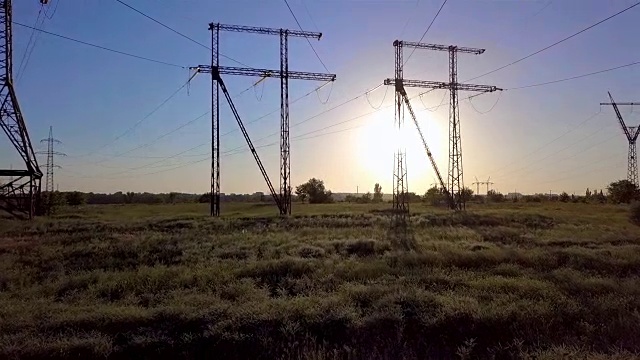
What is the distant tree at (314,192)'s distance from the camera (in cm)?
11281

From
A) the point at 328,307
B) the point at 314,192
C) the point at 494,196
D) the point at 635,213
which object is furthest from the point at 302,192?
the point at 328,307

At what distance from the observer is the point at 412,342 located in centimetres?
827

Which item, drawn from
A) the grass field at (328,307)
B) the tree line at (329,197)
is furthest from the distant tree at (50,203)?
the grass field at (328,307)

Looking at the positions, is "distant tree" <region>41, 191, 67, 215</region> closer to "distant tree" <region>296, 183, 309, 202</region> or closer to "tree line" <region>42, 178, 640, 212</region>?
"tree line" <region>42, 178, 640, 212</region>

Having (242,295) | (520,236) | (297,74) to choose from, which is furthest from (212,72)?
(242,295)

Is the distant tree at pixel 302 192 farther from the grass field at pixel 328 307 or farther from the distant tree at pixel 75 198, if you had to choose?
the grass field at pixel 328 307

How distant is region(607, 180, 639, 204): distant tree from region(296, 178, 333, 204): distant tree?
54127mm

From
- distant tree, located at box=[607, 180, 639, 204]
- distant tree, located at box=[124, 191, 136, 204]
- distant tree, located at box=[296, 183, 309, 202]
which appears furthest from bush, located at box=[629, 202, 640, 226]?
distant tree, located at box=[124, 191, 136, 204]

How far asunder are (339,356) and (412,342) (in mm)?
1543

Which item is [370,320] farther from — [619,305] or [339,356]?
[619,305]

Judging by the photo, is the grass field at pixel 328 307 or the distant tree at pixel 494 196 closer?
the grass field at pixel 328 307

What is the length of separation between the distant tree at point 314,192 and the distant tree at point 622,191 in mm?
54127

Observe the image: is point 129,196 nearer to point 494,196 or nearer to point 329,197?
point 329,197

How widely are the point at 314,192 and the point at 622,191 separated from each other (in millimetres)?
57794
